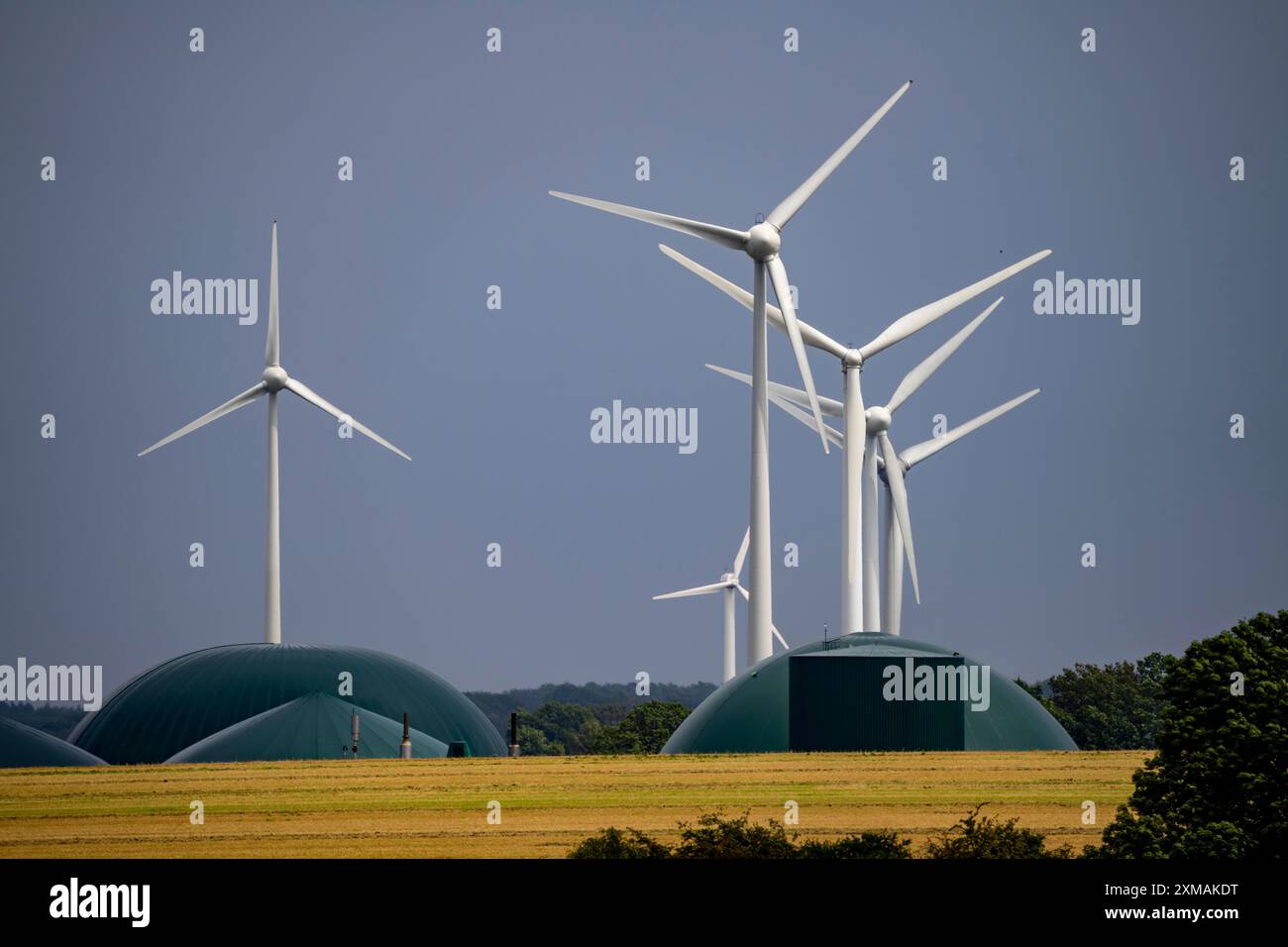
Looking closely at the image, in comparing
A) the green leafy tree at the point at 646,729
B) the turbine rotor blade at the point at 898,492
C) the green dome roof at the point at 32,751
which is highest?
the turbine rotor blade at the point at 898,492

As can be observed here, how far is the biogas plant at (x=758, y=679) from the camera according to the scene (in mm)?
85312

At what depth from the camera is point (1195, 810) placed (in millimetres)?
49875

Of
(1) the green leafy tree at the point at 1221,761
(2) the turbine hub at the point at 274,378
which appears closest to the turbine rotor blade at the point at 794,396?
(2) the turbine hub at the point at 274,378

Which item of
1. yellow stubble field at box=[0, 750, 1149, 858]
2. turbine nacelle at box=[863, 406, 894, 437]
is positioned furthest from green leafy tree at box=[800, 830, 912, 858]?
turbine nacelle at box=[863, 406, 894, 437]

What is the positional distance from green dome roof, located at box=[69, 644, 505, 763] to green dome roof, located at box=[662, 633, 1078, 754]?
28.4m

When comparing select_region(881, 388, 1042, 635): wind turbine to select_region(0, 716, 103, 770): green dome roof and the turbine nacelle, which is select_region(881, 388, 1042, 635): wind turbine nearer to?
the turbine nacelle

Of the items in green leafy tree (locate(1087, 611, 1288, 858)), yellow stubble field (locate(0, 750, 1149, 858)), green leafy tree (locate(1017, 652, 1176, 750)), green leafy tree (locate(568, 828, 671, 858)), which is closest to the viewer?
green leafy tree (locate(568, 828, 671, 858))

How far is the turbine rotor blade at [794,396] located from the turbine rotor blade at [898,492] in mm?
4506

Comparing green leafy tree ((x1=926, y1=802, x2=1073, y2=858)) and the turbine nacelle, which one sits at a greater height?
the turbine nacelle

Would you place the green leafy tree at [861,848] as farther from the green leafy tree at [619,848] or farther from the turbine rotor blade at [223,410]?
the turbine rotor blade at [223,410]

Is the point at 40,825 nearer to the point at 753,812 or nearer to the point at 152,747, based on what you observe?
the point at 753,812

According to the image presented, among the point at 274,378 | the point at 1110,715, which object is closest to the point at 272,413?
the point at 274,378

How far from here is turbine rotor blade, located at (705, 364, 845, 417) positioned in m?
116

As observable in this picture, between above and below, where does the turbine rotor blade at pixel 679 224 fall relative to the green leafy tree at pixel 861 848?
above
